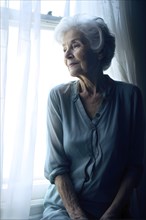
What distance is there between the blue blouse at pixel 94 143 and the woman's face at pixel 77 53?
0.39 ft

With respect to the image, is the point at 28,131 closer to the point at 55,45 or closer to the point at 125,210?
the point at 55,45

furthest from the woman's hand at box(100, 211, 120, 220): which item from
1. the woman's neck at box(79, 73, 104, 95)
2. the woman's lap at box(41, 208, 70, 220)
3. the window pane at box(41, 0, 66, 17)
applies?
the window pane at box(41, 0, 66, 17)

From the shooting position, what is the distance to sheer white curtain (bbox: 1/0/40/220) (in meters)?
1.13

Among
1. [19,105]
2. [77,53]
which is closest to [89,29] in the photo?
[77,53]

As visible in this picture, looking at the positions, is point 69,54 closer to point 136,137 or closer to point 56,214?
point 136,137

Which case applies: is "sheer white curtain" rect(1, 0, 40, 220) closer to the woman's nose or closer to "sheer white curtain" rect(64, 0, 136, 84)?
the woman's nose

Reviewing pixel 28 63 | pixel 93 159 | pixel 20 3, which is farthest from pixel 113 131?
pixel 20 3

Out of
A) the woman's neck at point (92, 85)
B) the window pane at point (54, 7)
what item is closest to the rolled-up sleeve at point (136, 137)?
the woman's neck at point (92, 85)

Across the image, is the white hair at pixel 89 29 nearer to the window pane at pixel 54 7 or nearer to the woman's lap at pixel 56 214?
the window pane at pixel 54 7

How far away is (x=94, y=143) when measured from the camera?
3.81ft

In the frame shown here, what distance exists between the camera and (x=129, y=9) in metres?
1.46

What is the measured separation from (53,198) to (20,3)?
0.84m

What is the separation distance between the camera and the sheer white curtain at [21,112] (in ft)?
3.72

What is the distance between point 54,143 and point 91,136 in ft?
0.53
